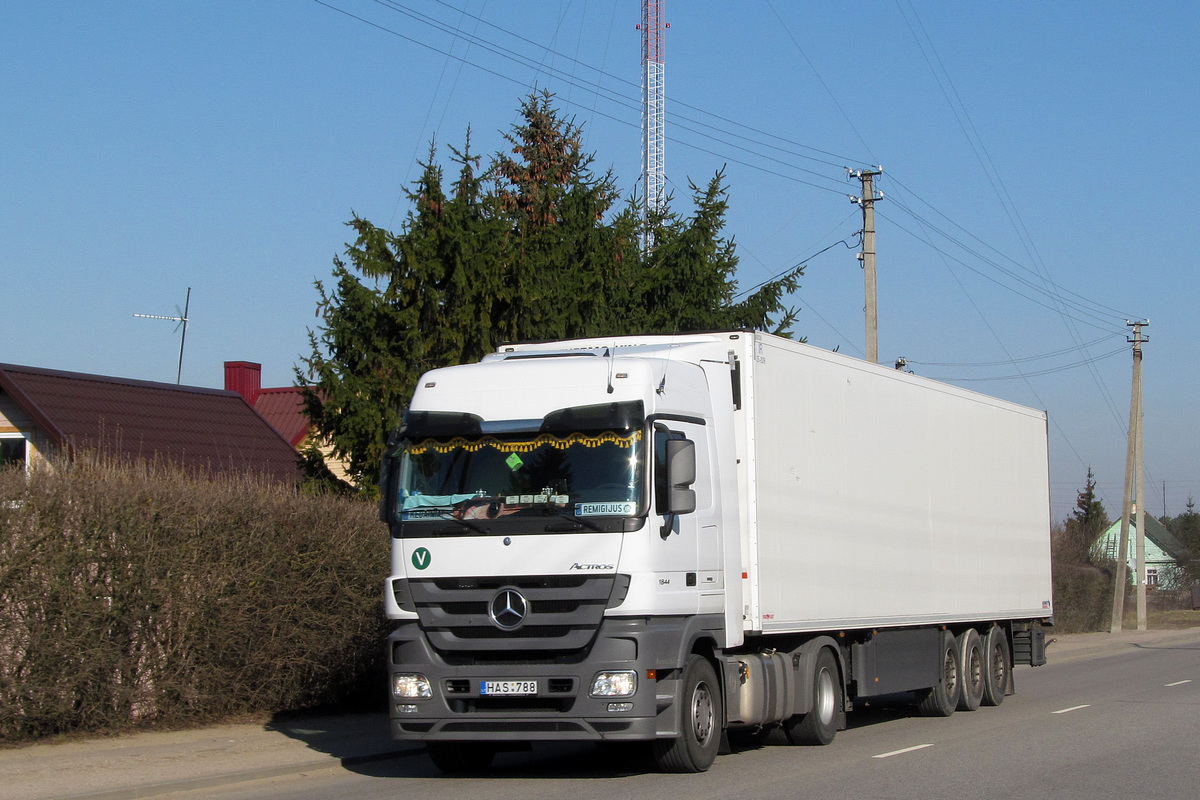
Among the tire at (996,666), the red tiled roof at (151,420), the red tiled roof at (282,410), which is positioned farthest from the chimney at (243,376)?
the tire at (996,666)

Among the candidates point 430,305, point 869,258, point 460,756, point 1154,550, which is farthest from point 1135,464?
point 1154,550

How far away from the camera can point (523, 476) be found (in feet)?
A: 34.1

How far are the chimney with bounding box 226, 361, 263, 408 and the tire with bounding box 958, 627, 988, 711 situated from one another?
26.1 m

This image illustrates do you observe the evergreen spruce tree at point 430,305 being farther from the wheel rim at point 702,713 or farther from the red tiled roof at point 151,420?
the wheel rim at point 702,713

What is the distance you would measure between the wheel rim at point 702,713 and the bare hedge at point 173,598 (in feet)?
17.2

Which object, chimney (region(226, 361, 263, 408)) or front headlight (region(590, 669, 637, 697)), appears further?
chimney (region(226, 361, 263, 408))

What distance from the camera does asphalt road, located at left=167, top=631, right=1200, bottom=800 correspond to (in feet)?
32.6

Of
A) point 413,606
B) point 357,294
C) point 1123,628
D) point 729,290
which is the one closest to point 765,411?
point 413,606

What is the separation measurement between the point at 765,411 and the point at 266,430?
14.6 m

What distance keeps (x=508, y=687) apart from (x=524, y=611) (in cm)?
60

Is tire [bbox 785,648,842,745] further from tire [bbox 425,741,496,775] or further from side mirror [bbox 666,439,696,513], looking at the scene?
side mirror [bbox 666,439,696,513]

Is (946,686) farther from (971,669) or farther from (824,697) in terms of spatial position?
→ (824,697)

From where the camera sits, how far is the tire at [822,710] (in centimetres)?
1293

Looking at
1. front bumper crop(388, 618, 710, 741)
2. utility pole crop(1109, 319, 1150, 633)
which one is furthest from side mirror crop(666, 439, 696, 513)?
utility pole crop(1109, 319, 1150, 633)
